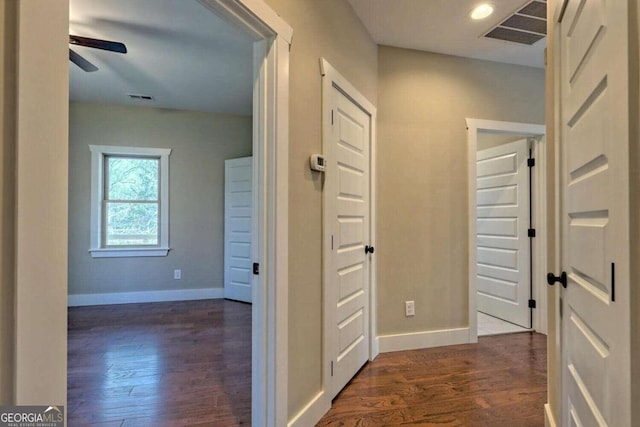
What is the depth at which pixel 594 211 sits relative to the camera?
1074mm

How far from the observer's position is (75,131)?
14.4 ft

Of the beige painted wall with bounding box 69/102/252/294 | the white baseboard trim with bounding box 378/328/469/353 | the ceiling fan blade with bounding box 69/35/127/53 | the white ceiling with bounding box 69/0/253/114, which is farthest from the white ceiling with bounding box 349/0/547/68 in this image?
the beige painted wall with bounding box 69/102/252/294

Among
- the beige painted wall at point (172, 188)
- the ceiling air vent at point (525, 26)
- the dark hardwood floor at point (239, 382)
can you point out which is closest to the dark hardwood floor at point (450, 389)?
the dark hardwood floor at point (239, 382)

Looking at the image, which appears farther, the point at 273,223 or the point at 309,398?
the point at 309,398

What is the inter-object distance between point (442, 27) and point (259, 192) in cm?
217

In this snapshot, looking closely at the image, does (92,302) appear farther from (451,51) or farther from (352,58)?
(451,51)

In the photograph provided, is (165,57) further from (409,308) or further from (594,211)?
(594,211)

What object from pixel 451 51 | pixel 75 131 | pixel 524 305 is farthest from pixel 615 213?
pixel 75 131

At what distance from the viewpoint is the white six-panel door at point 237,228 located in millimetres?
4699

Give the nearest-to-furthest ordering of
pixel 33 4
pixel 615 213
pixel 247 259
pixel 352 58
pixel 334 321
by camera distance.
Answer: pixel 33 4 < pixel 615 213 < pixel 334 321 < pixel 352 58 < pixel 247 259

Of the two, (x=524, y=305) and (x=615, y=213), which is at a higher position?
(x=615, y=213)

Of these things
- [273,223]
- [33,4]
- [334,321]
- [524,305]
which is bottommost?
[524,305]

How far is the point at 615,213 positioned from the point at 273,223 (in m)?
1.21

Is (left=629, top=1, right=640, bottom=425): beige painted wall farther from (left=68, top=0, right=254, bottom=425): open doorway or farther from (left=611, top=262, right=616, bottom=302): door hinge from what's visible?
(left=68, top=0, right=254, bottom=425): open doorway
